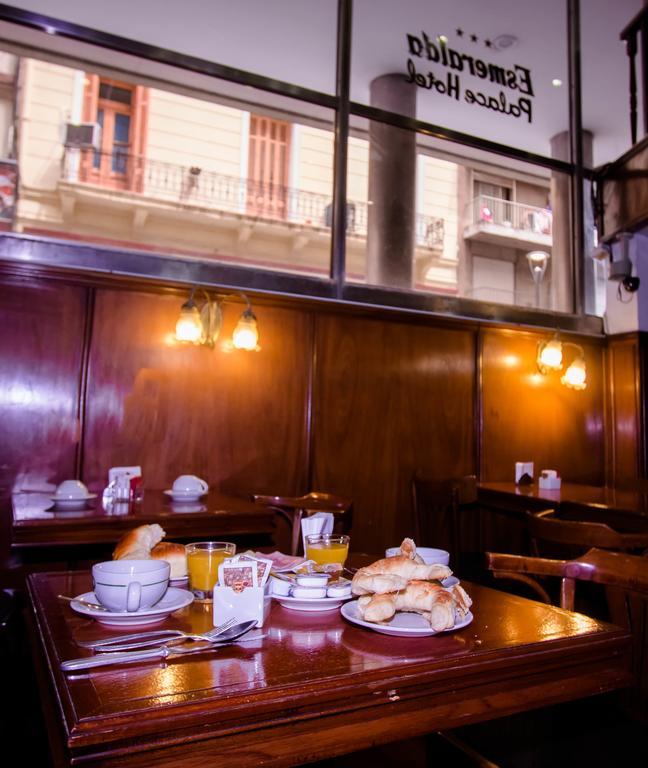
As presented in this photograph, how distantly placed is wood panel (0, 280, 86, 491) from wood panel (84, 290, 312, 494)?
0.40 ft

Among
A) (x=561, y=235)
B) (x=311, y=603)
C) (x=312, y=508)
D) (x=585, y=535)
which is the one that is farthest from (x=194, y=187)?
(x=311, y=603)

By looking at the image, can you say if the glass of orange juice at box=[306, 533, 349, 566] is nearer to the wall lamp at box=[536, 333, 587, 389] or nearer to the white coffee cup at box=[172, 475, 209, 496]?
the white coffee cup at box=[172, 475, 209, 496]

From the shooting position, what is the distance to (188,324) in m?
3.62

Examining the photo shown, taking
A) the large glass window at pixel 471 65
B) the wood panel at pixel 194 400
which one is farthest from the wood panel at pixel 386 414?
the large glass window at pixel 471 65

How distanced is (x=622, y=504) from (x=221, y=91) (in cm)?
411

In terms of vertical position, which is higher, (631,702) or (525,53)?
(525,53)

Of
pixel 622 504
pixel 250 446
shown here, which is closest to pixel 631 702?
pixel 622 504

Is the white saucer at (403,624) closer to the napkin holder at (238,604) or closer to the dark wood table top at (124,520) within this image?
the napkin holder at (238,604)

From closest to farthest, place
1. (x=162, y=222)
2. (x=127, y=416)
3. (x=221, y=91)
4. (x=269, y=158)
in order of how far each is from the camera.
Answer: (x=127, y=416)
(x=221, y=91)
(x=269, y=158)
(x=162, y=222)

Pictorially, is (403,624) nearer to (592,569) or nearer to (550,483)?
(592,569)

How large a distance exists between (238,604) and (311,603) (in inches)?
6.9

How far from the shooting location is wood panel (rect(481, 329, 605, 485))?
497 centimetres

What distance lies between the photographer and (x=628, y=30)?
514cm

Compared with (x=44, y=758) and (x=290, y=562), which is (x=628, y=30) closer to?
(x=290, y=562)
